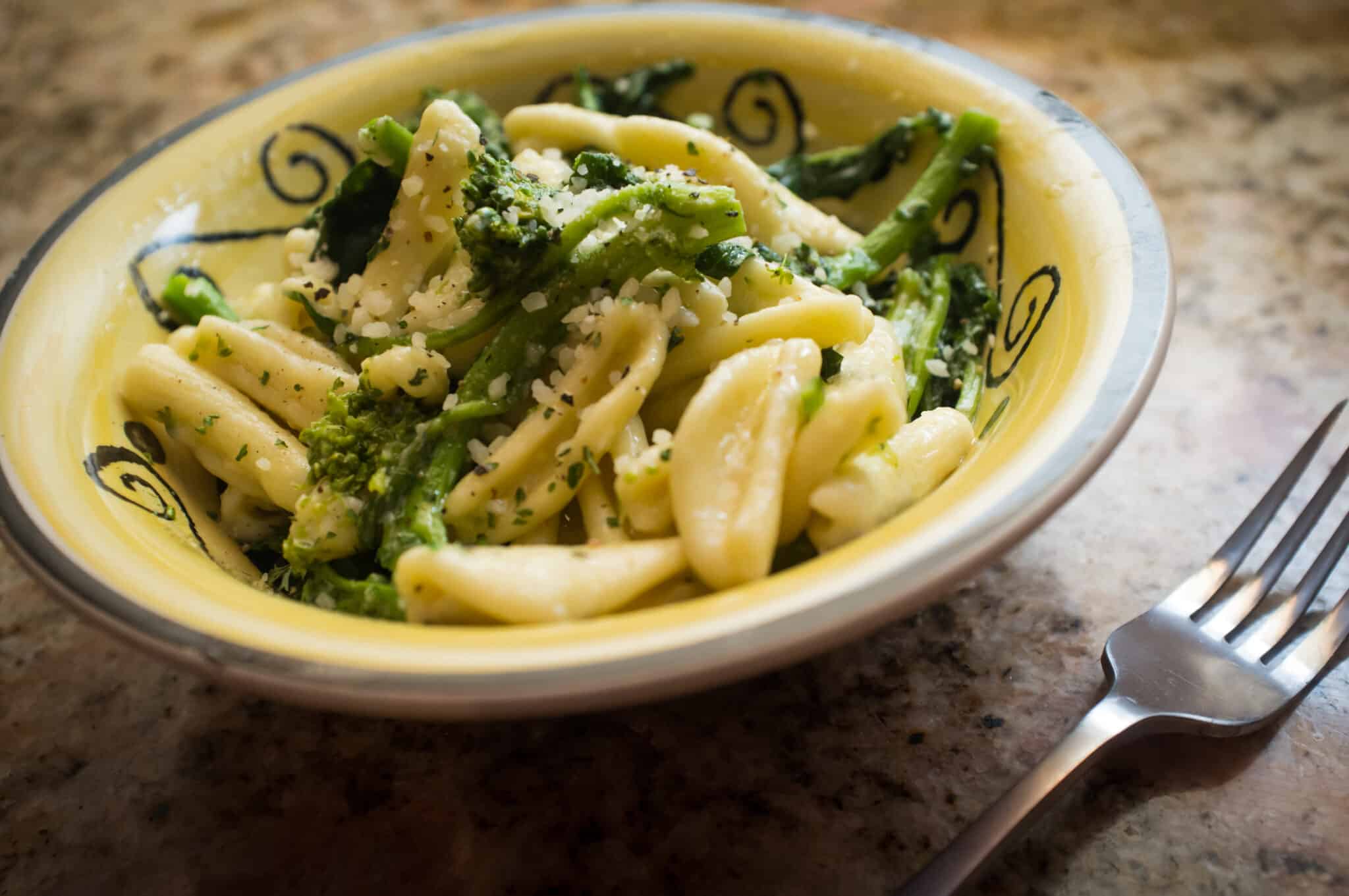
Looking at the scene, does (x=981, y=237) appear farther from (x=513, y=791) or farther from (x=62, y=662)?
(x=62, y=662)

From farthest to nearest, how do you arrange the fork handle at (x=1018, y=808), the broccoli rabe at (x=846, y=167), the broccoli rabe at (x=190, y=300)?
the broccoli rabe at (x=846, y=167) → the broccoli rabe at (x=190, y=300) → the fork handle at (x=1018, y=808)

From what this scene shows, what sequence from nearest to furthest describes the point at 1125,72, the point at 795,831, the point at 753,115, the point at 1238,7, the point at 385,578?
the point at 795,831 → the point at 385,578 → the point at 753,115 → the point at 1125,72 → the point at 1238,7

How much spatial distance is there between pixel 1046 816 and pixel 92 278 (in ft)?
6.26

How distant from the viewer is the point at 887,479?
147cm

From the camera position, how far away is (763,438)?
1.48 metres

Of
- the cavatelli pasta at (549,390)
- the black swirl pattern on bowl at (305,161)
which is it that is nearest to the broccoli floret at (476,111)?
the black swirl pattern on bowl at (305,161)

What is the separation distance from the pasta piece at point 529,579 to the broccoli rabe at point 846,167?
123 centimetres

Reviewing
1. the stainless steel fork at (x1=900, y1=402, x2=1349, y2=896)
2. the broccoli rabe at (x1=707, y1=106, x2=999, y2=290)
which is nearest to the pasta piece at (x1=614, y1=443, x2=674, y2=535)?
the stainless steel fork at (x1=900, y1=402, x2=1349, y2=896)

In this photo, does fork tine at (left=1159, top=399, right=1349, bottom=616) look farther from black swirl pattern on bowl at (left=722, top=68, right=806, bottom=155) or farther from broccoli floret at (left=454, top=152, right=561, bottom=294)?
black swirl pattern on bowl at (left=722, top=68, right=806, bottom=155)

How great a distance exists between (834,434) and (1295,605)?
0.80 meters

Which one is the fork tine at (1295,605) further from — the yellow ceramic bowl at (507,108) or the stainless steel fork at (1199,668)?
the yellow ceramic bowl at (507,108)

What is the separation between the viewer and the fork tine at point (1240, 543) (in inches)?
64.9

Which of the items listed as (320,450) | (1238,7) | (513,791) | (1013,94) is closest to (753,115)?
(1013,94)

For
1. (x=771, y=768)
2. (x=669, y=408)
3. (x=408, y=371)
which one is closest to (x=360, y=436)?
(x=408, y=371)
